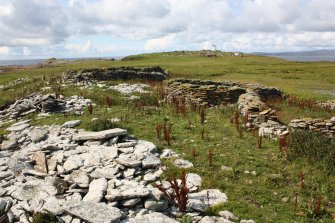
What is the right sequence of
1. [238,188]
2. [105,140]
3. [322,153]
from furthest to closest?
[105,140]
[322,153]
[238,188]

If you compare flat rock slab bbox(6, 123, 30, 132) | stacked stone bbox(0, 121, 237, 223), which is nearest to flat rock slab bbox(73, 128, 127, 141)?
stacked stone bbox(0, 121, 237, 223)

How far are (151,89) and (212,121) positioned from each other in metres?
13.6

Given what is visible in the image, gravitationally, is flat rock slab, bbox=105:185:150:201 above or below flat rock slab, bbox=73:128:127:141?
below

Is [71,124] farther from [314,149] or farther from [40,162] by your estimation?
[314,149]

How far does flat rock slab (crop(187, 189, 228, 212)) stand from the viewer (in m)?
11.0

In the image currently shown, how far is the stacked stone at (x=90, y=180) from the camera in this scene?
34.3 ft

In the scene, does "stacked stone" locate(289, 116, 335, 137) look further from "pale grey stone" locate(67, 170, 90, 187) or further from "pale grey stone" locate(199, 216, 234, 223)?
"pale grey stone" locate(67, 170, 90, 187)

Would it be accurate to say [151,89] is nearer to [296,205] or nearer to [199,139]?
[199,139]

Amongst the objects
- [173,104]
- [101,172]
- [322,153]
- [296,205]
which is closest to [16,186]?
[101,172]

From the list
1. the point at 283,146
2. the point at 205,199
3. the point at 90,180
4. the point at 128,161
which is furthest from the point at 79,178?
the point at 283,146

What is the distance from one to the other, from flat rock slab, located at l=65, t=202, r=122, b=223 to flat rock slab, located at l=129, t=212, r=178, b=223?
1.67ft

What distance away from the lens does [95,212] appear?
10125mm

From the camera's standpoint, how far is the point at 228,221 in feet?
33.2

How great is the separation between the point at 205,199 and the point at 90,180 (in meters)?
4.02
